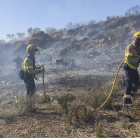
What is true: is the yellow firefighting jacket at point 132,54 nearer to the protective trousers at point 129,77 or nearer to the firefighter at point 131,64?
the firefighter at point 131,64

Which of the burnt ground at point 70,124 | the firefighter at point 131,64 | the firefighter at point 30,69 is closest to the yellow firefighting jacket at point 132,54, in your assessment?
the firefighter at point 131,64

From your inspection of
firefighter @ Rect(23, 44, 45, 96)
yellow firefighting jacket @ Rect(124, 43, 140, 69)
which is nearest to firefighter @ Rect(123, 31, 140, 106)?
yellow firefighting jacket @ Rect(124, 43, 140, 69)

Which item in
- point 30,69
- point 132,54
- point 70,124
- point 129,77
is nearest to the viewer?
point 70,124

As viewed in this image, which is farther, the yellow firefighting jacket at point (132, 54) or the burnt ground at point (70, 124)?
the yellow firefighting jacket at point (132, 54)

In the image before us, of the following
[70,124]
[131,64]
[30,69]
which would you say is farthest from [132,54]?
[30,69]

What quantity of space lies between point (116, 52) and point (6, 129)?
16.5m

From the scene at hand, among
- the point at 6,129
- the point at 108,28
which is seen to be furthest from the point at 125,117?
the point at 108,28

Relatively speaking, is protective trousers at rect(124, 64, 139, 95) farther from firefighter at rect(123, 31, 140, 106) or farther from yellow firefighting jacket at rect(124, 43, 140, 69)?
yellow firefighting jacket at rect(124, 43, 140, 69)

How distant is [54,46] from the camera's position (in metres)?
24.0

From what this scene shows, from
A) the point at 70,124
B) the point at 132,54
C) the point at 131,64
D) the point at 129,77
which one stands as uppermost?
the point at 132,54

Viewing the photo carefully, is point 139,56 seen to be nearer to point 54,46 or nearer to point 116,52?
point 116,52

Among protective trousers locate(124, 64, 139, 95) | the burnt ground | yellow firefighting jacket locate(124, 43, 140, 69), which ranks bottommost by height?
the burnt ground

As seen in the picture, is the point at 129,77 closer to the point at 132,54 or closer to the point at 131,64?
the point at 131,64

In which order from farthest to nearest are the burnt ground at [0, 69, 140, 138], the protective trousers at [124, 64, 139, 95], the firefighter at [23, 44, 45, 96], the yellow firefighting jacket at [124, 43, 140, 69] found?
the firefighter at [23, 44, 45, 96], the protective trousers at [124, 64, 139, 95], the yellow firefighting jacket at [124, 43, 140, 69], the burnt ground at [0, 69, 140, 138]
